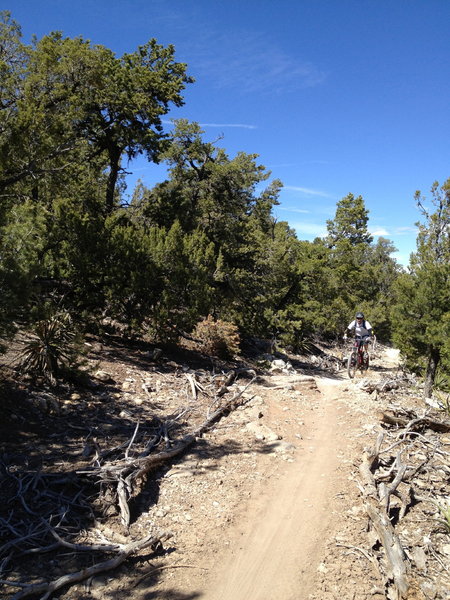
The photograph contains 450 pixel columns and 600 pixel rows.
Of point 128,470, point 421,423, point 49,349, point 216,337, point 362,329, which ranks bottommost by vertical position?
point 128,470

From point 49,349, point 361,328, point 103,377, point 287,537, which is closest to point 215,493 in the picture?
point 287,537

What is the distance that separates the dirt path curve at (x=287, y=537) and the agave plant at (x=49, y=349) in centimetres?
475

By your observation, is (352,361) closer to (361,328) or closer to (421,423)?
(361,328)

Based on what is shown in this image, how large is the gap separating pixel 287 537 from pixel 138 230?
10916 millimetres

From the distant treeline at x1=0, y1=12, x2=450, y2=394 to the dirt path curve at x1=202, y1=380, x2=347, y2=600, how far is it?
442 cm

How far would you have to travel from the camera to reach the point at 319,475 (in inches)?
241

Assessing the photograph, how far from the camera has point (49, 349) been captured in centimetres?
766

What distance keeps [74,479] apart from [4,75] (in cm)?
1078

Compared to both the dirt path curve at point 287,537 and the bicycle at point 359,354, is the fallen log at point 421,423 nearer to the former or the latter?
the dirt path curve at point 287,537

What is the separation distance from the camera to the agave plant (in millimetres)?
7574

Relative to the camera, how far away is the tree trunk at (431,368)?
42.2ft

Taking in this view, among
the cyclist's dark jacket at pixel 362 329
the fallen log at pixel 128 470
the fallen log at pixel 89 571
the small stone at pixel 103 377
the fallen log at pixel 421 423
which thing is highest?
the cyclist's dark jacket at pixel 362 329

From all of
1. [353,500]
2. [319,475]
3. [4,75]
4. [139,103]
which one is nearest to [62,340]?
[319,475]

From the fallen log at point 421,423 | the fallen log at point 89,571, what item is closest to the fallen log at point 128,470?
the fallen log at point 89,571
